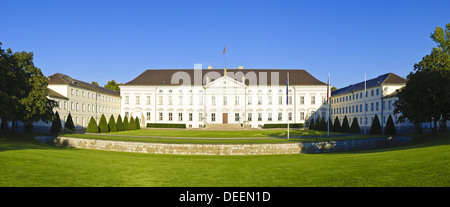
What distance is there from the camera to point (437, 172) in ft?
30.7

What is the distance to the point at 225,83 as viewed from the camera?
6744 cm

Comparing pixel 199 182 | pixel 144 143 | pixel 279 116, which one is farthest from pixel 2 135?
pixel 279 116

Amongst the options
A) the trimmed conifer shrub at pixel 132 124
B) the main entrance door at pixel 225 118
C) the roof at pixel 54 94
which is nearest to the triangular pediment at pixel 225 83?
the main entrance door at pixel 225 118

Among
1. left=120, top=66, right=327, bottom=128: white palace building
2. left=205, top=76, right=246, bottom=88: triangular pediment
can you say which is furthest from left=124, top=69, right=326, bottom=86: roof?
left=205, top=76, right=246, bottom=88: triangular pediment

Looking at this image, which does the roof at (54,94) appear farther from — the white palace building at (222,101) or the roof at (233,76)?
the roof at (233,76)

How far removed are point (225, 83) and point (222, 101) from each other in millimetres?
4294

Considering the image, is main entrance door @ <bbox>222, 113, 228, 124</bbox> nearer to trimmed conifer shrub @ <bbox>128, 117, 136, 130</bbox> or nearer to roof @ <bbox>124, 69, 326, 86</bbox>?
roof @ <bbox>124, 69, 326, 86</bbox>

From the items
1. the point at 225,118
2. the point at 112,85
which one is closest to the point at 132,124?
the point at 225,118

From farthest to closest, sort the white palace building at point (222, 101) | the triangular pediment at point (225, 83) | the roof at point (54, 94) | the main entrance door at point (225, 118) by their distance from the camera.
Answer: the white palace building at point (222, 101), the main entrance door at point (225, 118), the triangular pediment at point (225, 83), the roof at point (54, 94)

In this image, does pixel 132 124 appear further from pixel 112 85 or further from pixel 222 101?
pixel 112 85

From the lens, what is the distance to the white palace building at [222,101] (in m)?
68.1

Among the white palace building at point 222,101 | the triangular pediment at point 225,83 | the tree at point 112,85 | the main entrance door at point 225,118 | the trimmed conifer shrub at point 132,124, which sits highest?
the tree at point 112,85

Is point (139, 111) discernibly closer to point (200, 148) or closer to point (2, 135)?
point (2, 135)
